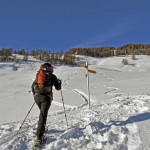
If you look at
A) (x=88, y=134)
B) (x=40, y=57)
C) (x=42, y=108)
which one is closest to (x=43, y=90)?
(x=42, y=108)

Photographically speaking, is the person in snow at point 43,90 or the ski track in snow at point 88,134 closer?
the ski track in snow at point 88,134

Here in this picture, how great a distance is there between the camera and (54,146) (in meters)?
5.81

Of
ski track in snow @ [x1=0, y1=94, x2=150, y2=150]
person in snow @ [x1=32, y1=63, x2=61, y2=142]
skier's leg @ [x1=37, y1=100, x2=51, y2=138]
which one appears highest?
person in snow @ [x1=32, y1=63, x2=61, y2=142]

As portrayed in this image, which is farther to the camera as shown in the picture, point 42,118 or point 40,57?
point 40,57

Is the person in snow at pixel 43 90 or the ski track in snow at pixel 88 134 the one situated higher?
the person in snow at pixel 43 90

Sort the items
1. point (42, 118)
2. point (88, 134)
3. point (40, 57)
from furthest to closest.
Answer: point (40, 57) → point (88, 134) → point (42, 118)

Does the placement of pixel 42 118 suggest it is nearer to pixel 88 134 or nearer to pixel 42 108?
pixel 42 108

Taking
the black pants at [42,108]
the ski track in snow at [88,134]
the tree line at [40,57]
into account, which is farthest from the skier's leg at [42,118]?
the tree line at [40,57]

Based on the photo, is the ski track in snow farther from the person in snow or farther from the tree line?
the tree line

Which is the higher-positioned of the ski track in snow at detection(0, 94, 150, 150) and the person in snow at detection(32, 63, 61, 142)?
the person in snow at detection(32, 63, 61, 142)

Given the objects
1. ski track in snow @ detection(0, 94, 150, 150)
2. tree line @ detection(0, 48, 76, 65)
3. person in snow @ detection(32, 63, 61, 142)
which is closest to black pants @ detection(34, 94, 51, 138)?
person in snow @ detection(32, 63, 61, 142)

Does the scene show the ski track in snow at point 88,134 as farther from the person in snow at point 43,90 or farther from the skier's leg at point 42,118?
the person in snow at point 43,90

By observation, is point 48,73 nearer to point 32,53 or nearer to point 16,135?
point 16,135

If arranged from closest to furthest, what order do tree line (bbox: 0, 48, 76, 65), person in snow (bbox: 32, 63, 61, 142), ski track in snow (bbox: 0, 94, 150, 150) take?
ski track in snow (bbox: 0, 94, 150, 150) < person in snow (bbox: 32, 63, 61, 142) < tree line (bbox: 0, 48, 76, 65)
